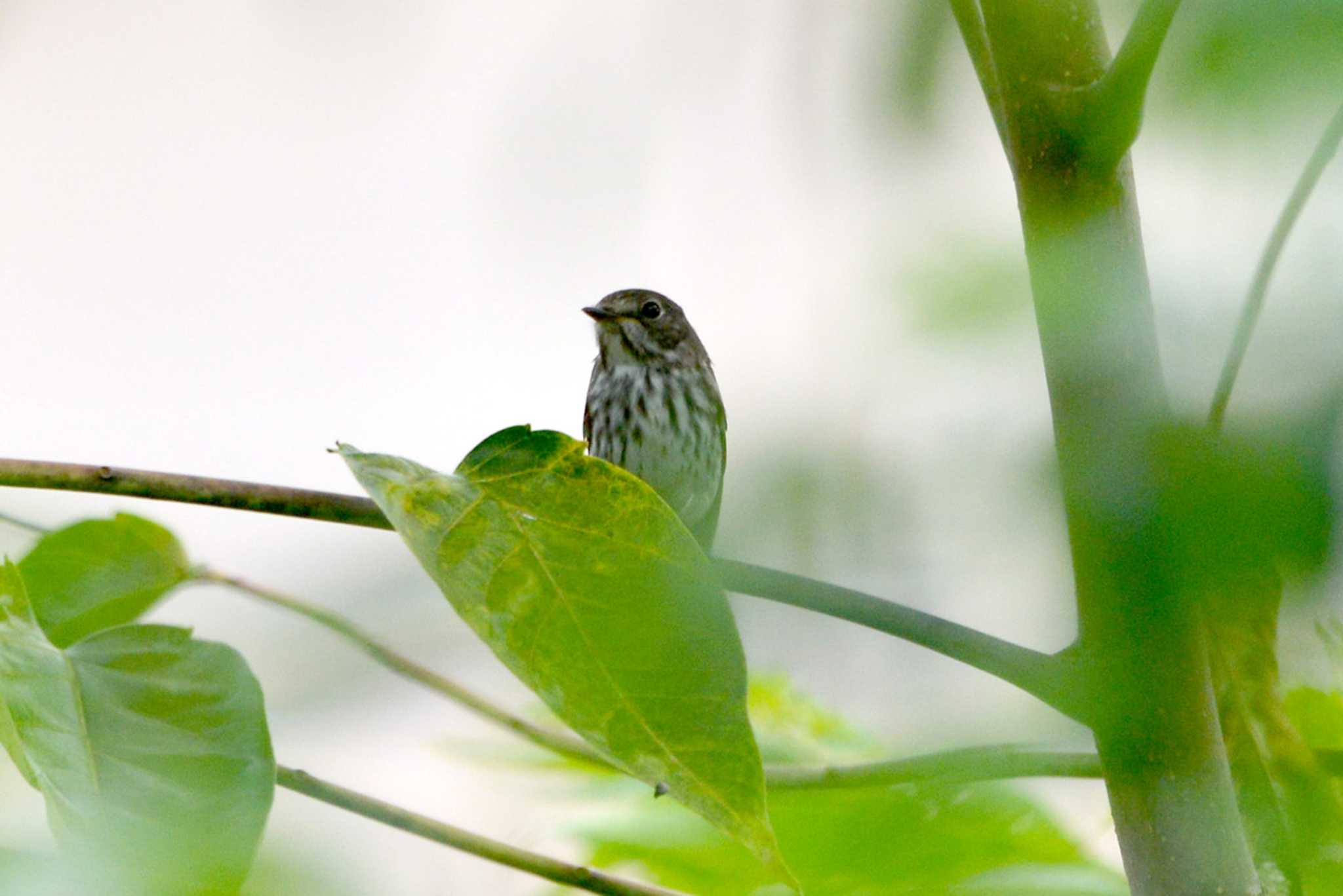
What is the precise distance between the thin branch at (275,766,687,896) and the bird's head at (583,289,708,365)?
117 inches

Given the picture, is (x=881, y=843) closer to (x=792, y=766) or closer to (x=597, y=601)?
(x=792, y=766)

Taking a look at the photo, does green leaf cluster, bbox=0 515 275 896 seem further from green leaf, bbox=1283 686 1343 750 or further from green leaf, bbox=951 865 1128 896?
green leaf, bbox=1283 686 1343 750

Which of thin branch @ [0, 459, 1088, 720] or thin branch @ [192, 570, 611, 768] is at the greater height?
thin branch @ [192, 570, 611, 768]

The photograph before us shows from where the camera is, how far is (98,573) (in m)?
0.95

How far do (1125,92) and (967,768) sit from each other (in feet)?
1.32

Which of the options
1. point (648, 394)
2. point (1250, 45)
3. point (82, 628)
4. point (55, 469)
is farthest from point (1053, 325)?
point (648, 394)

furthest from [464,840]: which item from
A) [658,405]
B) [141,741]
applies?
[658,405]

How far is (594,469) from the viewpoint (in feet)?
2.29

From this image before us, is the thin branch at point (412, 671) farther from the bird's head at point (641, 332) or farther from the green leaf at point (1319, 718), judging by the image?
the bird's head at point (641, 332)

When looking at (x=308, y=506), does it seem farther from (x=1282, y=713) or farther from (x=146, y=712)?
(x=1282, y=713)

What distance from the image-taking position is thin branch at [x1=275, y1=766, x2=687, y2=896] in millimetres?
827

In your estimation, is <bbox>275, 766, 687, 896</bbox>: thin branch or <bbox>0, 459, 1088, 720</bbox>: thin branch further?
<bbox>275, 766, 687, 896</bbox>: thin branch

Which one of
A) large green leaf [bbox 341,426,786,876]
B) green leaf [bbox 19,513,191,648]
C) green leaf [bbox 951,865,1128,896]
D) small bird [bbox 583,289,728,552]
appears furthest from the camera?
small bird [bbox 583,289,728,552]

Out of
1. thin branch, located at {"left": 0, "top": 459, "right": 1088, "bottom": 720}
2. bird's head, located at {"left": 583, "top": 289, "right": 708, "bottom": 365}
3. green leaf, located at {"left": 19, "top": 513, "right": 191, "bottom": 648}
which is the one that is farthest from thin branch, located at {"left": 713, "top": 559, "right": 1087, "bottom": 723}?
bird's head, located at {"left": 583, "top": 289, "right": 708, "bottom": 365}
